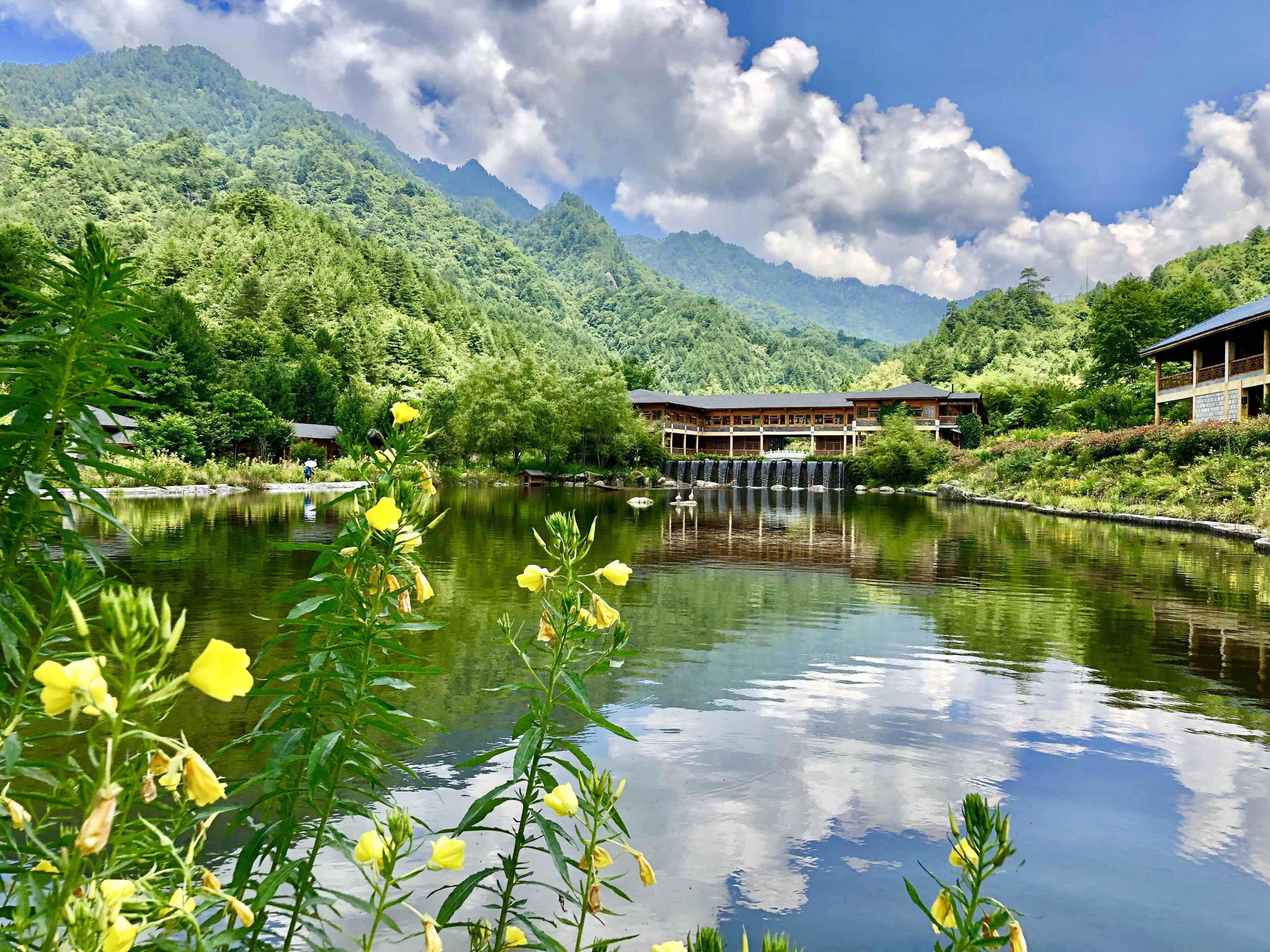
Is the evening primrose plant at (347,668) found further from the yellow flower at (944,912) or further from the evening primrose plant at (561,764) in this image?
the yellow flower at (944,912)

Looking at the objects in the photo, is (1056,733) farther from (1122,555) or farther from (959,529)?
(959,529)

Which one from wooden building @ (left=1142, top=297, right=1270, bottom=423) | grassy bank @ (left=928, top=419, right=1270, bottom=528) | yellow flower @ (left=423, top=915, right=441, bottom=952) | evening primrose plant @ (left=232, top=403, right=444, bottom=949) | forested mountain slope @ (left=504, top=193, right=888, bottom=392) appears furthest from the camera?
forested mountain slope @ (left=504, top=193, right=888, bottom=392)

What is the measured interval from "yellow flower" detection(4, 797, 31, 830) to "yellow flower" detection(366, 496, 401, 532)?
70 centimetres

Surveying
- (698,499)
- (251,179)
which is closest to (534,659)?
(698,499)

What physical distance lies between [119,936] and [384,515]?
789 millimetres

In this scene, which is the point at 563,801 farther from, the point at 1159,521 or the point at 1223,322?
the point at 1223,322

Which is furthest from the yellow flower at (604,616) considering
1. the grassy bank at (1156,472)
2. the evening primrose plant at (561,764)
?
the grassy bank at (1156,472)

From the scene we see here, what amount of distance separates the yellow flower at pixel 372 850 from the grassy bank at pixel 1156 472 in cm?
2047

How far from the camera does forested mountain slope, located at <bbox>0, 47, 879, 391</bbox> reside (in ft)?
358

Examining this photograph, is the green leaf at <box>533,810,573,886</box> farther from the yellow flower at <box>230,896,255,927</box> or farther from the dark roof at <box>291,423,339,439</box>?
the dark roof at <box>291,423,339,439</box>

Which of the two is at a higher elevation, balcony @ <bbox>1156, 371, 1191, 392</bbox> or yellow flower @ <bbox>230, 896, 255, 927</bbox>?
balcony @ <bbox>1156, 371, 1191, 392</bbox>

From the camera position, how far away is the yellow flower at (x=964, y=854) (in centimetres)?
127

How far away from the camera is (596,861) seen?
171cm

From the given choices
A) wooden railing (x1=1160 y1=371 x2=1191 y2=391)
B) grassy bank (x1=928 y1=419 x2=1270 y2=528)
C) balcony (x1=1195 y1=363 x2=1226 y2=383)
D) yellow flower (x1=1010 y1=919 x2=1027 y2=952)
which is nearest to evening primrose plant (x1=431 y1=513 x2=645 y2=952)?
yellow flower (x1=1010 y1=919 x2=1027 y2=952)
